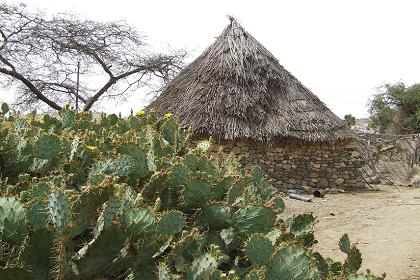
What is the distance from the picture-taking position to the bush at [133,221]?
164cm

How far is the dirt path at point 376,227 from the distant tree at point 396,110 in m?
15.7

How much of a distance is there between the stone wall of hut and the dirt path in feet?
2.37

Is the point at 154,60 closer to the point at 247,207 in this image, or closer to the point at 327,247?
the point at 327,247

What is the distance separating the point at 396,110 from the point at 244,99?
64.3 feet

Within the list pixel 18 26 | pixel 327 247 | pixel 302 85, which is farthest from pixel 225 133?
pixel 18 26

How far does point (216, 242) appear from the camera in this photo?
2.15m

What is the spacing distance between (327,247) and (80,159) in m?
4.73

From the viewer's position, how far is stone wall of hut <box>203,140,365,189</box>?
11.9m

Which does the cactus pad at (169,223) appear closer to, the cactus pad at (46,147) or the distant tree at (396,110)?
the cactus pad at (46,147)

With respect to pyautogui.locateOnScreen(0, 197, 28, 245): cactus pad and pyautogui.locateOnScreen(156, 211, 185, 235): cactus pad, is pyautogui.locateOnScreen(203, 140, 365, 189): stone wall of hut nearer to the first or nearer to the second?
pyautogui.locateOnScreen(156, 211, 185, 235): cactus pad

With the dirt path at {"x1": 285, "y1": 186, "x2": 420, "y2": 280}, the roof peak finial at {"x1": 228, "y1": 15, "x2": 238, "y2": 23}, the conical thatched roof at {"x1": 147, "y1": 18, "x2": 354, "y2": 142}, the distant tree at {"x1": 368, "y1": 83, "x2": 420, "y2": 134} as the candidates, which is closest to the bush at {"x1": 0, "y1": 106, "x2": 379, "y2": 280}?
the dirt path at {"x1": 285, "y1": 186, "x2": 420, "y2": 280}

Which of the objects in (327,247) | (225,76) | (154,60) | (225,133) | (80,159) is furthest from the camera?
(154,60)

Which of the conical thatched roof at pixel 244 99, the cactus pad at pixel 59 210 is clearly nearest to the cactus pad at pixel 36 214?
the cactus pad at pixel 59 210

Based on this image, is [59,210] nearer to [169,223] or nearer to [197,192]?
[169,223]
